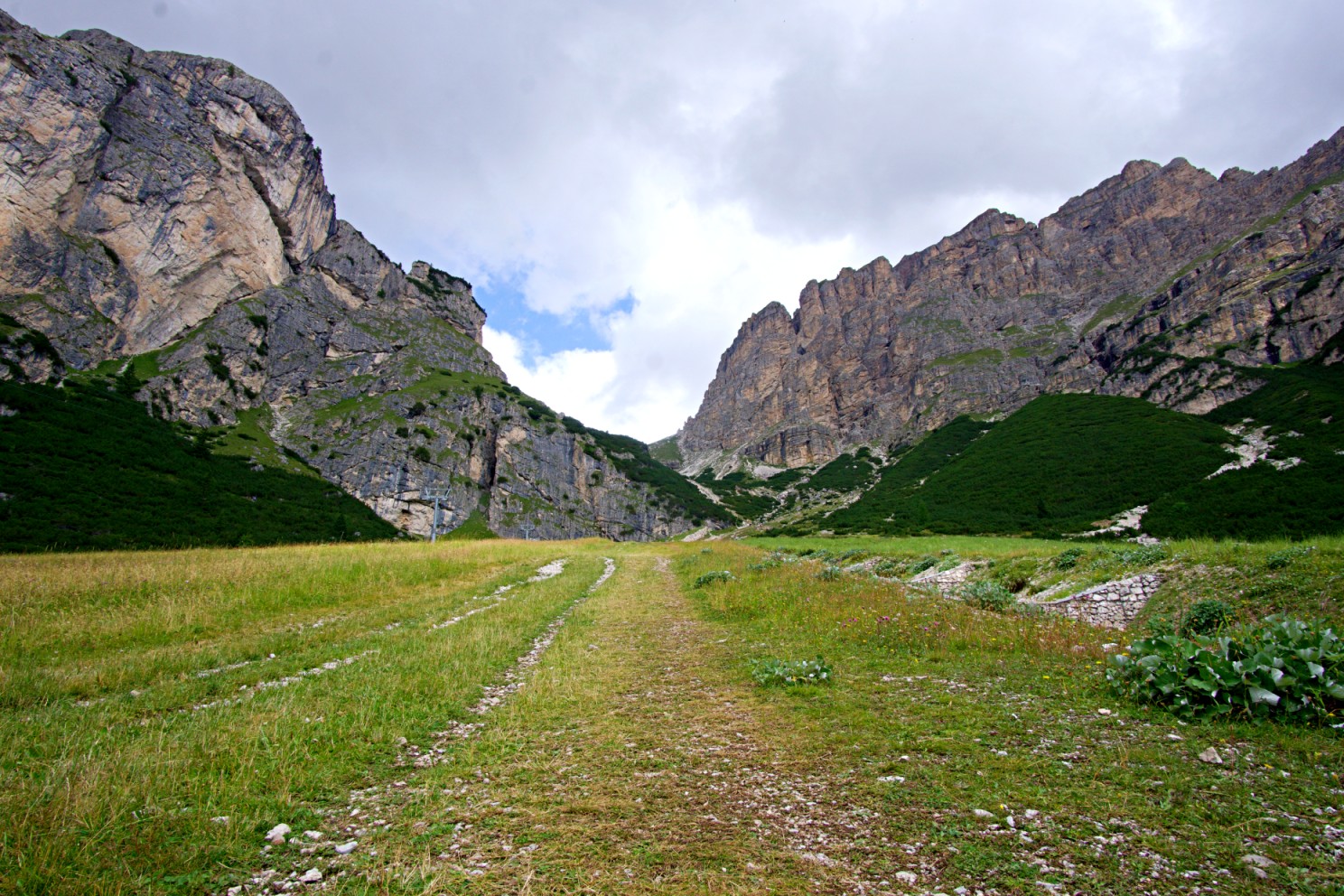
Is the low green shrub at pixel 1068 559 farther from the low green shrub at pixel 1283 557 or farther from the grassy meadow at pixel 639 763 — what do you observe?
the low green shrub at pixel 1283 557

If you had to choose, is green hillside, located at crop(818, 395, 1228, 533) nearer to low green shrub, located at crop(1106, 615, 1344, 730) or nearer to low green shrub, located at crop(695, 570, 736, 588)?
low green shrub, located at crop(695, 570, 736, 588)

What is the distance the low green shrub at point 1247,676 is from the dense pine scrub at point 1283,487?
163 feet

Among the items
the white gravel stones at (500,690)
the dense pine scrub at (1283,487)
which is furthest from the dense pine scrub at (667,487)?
the white gravel stones at (500,690)

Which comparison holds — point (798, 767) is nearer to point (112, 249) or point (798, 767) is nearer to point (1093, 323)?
point (112, 249)

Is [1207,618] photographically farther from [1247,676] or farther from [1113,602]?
[1247,676]

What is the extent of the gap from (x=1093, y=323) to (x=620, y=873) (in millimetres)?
253520

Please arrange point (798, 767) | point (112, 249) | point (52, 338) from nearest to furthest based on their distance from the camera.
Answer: point (798, 767), point (52, 338), point (112, 249)

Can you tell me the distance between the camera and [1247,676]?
5750 mm

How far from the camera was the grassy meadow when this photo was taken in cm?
351

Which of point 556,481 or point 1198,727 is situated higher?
point 556,481

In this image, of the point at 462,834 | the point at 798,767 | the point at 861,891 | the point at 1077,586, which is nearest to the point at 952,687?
the point at 798,767

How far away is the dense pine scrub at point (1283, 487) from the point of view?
54.2 m

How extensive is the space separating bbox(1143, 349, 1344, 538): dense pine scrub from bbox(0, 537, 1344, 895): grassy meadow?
50991mm

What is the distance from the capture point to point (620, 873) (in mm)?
3600
